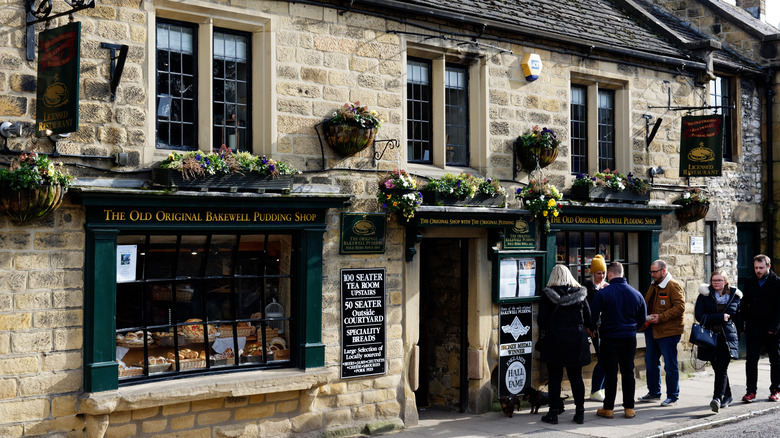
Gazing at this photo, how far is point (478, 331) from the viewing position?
1059 cm

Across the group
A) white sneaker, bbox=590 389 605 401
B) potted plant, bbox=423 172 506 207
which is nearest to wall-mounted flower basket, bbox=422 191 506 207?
potted plant, bbox=423 172 506 207

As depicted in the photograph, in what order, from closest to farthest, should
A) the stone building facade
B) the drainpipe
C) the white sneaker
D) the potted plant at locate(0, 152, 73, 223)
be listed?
1. the potted plant at locate(0, 152, 73, 223)
2. the stone building facade
3. the white sneaker
4. the drainpipe

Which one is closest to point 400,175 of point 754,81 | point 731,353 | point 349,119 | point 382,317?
point 349,119

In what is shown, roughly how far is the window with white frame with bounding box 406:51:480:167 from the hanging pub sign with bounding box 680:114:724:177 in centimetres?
403

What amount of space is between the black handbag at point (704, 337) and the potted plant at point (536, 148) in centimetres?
291

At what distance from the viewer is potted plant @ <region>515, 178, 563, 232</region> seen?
35.5ft

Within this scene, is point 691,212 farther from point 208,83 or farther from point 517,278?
point 208,83

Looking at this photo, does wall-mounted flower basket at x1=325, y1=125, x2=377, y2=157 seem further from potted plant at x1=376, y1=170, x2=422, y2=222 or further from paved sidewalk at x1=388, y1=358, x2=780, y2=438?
paved sidewalk at x1=388, y1=358, x2=780, y2=438

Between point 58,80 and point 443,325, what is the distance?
621 cm

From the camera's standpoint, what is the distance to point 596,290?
10.7 metres

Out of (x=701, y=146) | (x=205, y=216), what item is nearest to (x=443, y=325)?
(x=205, y=216)

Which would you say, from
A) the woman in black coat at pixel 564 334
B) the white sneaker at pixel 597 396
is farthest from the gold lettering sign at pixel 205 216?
the white sneaker at pixel 597 396

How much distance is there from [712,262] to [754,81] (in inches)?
147

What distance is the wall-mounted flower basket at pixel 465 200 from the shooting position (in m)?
9.84
